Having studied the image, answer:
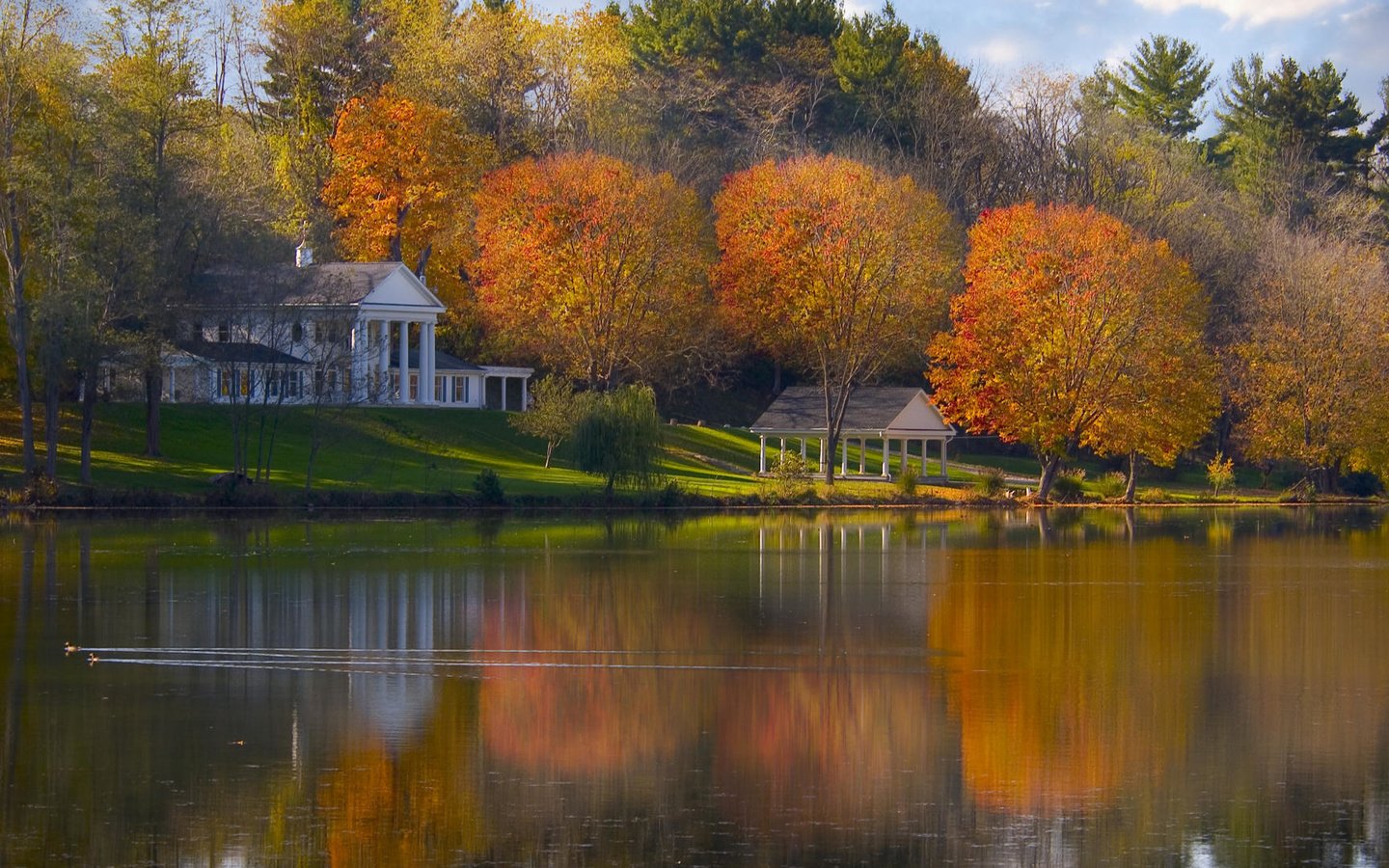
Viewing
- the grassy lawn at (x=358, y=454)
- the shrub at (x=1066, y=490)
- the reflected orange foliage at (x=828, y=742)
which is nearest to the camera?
the reflected orange foliage at (x=828, y=742)

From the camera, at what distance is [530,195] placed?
7881 centimetres

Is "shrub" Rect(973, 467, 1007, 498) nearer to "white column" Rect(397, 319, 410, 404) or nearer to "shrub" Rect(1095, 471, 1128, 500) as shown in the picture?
"shrub" Rect(1095, 471, 1128, 500)

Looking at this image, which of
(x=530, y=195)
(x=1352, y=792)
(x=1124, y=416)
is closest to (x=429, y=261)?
(x=530, y=195)

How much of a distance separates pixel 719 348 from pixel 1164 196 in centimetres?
2559

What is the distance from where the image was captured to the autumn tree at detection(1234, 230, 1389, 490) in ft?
250

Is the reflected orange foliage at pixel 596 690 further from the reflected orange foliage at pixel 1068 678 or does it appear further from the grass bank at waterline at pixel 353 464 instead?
the grass bank at waterline at pixel 353 464

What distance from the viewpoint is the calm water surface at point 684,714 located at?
Answer: 14453 millimetres

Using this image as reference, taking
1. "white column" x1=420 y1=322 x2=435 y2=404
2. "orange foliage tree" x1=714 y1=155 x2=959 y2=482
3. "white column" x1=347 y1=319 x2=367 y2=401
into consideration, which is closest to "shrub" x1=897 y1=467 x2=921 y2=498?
"orange foliage tree" x1=714 y1=155 x2=959 y2=482

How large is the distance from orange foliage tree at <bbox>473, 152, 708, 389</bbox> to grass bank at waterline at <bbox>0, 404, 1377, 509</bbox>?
441 cm

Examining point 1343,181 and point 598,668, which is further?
point 1343,181

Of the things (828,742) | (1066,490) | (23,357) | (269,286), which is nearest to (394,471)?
(269,286)

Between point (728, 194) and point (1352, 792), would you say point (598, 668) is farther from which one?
point (728, 194)

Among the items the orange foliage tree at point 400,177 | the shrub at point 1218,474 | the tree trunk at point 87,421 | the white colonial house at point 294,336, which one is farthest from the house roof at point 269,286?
the shrub at point 1218,474

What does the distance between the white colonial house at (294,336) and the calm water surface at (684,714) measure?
23.5 metres
